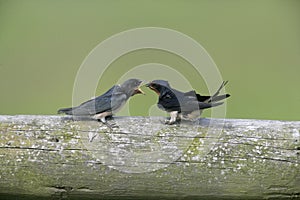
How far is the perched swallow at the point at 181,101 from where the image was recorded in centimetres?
121

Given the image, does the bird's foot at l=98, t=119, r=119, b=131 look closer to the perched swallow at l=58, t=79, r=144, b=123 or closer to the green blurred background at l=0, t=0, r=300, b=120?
the perched swallow at l=58, t=79, r=144, b=123

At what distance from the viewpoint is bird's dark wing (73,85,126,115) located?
121 cm

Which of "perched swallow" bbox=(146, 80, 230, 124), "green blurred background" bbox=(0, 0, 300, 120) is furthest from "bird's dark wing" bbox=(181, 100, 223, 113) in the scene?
"green blurred background" bbox=(0, 0, 300, 120)

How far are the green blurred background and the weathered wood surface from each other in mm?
739

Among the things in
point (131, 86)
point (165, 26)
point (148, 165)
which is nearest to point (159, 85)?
point (131, 86)

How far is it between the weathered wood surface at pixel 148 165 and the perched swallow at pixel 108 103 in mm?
70

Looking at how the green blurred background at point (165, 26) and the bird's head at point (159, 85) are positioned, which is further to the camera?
the green blurred background at point (165, 26)

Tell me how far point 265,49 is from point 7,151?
1561 mm

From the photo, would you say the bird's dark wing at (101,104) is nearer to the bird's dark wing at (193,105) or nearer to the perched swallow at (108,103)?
the perched swallow at (108,103)

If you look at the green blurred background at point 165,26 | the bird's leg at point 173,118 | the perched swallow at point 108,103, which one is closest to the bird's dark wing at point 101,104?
the perched swallow at point 108,103

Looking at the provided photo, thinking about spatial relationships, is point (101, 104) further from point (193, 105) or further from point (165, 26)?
point (165, 26)

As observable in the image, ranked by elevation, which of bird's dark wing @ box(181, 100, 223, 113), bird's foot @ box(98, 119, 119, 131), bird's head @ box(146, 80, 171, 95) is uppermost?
bird's head @ box(146, 80, 171, 95)

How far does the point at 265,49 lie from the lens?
7.90ft

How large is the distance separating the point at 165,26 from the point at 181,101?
45.1 inches
